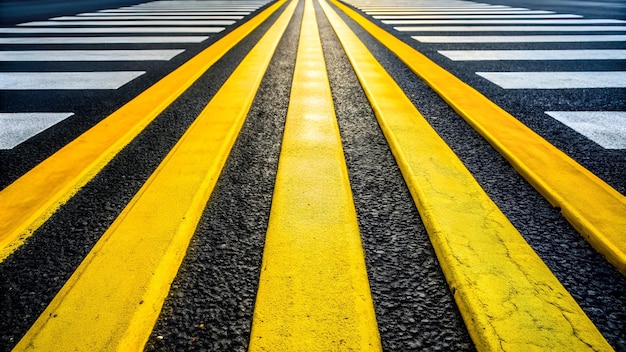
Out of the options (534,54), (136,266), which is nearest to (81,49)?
(136,266)

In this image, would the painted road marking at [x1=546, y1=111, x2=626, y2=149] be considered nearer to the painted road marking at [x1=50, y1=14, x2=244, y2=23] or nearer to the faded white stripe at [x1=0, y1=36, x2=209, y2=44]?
the faded white stripe at [x1=0, y1=36, x2=209, y2=44]

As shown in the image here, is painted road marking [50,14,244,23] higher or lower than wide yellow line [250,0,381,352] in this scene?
higher

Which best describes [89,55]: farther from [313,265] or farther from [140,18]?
[313,265]

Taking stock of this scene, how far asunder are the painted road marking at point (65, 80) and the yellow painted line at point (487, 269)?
2103mm

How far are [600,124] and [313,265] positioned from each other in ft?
5.47

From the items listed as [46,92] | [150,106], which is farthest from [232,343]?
[46,92]

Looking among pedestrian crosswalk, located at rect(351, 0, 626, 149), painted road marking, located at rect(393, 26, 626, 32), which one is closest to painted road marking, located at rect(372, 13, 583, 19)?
pedestrian crosswalk, located at rect(351, 0, 626, 149)

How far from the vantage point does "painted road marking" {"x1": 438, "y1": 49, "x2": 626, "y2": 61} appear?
335cm

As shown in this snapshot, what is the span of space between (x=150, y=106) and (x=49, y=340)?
5.22 ft

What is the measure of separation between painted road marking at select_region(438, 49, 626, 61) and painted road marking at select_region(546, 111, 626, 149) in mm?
1480

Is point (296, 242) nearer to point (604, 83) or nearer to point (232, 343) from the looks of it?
point (232, 343)

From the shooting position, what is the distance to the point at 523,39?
4.25m

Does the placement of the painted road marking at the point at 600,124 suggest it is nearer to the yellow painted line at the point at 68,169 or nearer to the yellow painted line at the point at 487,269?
the yellow painted line at the point at 487,269

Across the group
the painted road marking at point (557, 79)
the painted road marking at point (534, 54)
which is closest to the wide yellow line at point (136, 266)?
the painted road marking at point (557, 79)
